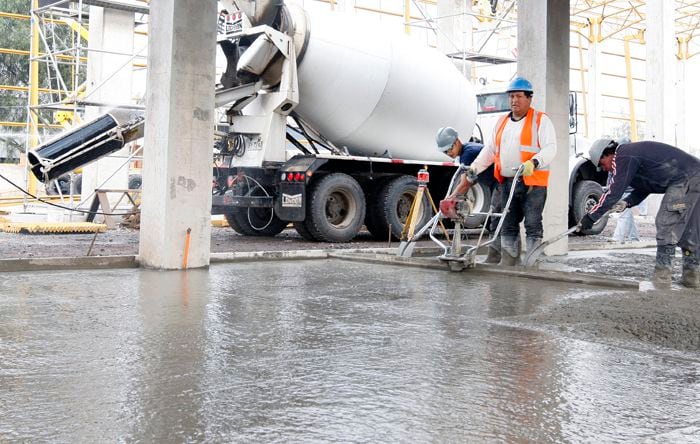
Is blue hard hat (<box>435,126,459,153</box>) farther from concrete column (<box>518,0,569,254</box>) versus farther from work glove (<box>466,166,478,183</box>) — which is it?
concrete column (<box>518,0,569,254</box>)

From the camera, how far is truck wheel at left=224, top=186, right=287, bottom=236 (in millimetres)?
13037

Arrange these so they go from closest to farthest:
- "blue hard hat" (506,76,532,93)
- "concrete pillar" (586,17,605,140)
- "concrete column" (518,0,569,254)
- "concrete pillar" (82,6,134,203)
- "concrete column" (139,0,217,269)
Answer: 1. "blue hard hat" (506,76,532,93)
2. "concrete column" (139,0,217,269)
3. "concrete column" (518,0,569,254)
4. "concrete pillar" (82,6,134,203)
5. "concrete pillar" (586,17,605,140)

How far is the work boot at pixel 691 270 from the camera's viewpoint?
6551mm

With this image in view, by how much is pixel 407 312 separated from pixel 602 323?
1235 mm

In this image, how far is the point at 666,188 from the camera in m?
6.78

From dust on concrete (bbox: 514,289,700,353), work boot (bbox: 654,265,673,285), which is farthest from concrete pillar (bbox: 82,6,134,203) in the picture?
dust on concrete (bbox: 514,289,700,353)

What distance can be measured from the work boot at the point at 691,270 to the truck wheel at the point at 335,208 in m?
6.09

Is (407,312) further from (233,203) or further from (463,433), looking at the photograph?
(233,203)

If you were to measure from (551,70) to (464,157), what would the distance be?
2316mm

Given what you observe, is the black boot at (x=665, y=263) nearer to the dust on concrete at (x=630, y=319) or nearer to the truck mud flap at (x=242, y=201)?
the dust on concrete at (x=630, y=319)

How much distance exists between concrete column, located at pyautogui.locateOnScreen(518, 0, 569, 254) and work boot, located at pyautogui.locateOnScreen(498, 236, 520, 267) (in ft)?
7.27

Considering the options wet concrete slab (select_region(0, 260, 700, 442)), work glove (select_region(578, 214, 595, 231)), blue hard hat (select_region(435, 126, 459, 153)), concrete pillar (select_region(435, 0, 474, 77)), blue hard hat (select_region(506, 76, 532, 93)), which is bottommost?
wet concrete slab (select_region(0, 260, 700, 442))

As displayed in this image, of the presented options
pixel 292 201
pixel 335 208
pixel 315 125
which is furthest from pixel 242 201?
pixel 315 125

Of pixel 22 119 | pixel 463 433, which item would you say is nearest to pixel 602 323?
pixel 463 433
